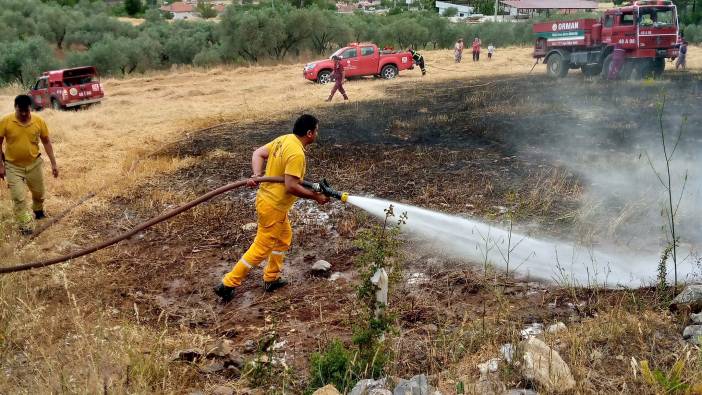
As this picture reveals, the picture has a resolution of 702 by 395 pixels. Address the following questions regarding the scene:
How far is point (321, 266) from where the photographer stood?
540 centimetres

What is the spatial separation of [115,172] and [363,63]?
1343cm

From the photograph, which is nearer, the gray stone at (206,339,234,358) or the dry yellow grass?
the dry yellow grass

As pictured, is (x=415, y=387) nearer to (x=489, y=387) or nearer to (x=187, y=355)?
(x=489, y=387)

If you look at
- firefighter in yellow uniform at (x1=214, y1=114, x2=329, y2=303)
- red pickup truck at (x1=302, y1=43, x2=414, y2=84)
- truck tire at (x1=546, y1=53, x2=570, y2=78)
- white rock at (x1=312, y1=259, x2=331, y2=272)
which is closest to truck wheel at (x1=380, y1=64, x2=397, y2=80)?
red pickup truck at (x1=302, y1=43, x2=414, y2=84)

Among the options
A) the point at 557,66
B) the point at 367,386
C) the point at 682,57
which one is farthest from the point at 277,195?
the point at 682,57

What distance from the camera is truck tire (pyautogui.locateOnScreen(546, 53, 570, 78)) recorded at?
64.8ft

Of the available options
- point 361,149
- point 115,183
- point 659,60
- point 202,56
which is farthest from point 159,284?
point 202,56

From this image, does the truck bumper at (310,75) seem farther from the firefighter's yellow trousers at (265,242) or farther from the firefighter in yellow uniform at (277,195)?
the firefighter's yellow trousers at (265,242)

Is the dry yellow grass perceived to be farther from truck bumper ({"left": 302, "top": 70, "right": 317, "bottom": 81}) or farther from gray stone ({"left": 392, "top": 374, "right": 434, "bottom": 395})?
gray stone ({"left": 392, "top": 374, "right": 434, "bottom": 395})

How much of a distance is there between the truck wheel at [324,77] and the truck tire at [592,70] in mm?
8917

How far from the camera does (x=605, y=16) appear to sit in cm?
1812

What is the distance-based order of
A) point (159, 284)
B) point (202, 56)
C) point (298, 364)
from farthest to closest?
point (202, 56), point (159, 284), point (298, 364)

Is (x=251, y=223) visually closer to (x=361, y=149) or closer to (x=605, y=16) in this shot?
(x=361, y=149)

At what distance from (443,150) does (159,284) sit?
5784 mm
